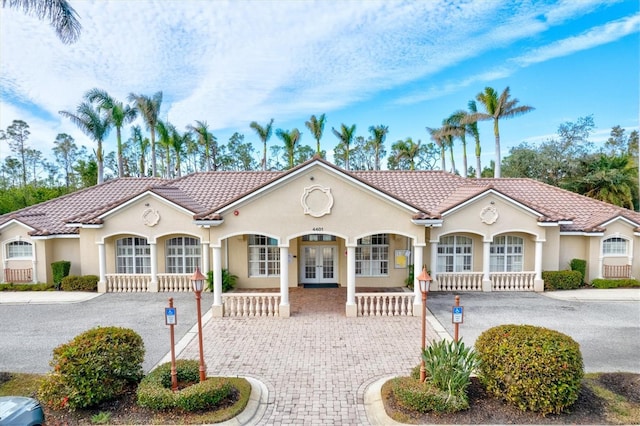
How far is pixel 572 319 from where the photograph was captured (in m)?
12.6

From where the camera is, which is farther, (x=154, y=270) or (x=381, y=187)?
(x=154, y=270)

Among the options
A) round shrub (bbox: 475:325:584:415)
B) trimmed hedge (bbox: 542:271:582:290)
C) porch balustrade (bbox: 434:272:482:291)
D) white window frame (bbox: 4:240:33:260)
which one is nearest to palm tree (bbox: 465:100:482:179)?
trimmed hedge (bbox: 542:271:582:290)

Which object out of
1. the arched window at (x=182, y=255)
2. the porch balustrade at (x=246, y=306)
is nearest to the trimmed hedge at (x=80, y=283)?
the arched window at (x=182, y=255)

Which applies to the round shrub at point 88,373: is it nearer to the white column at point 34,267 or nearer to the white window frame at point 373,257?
the white window frame at point 373,257

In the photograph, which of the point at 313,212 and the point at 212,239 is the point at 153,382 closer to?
the point at 212,239

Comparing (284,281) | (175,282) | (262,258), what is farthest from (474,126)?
(175,282)

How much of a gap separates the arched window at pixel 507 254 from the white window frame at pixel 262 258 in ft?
36.7

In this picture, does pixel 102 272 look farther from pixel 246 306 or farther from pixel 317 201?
pixel 317 201

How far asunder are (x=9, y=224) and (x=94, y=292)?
19.0ft

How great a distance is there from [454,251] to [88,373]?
15727 millimetres

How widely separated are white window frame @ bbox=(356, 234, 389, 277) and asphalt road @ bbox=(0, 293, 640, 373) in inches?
112

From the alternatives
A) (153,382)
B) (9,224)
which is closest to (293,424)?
(153,382)

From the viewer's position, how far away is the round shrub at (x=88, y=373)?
6668 mm

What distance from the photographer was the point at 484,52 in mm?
19172
